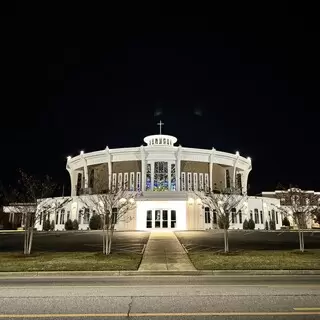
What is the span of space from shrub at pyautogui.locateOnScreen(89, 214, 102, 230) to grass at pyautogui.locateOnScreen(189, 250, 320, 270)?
2479 cm

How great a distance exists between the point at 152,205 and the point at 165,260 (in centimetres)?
2371

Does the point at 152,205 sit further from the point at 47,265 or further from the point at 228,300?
the point at 228,300

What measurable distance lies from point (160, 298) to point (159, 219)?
101ft

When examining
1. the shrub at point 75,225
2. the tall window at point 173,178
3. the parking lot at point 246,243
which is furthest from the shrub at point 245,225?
the shrub at point 75,225

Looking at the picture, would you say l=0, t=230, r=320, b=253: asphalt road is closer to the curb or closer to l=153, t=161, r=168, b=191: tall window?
the curb

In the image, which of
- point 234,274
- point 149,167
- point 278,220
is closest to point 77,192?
point 149,167

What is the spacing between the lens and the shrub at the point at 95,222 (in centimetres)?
3891

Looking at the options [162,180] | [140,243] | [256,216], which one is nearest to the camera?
[140,243]

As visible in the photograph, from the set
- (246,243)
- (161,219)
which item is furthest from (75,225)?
(246,243)

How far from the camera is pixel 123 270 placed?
12.1m

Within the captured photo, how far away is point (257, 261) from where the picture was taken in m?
13.9

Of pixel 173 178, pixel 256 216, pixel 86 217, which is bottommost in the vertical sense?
pixel 86 217

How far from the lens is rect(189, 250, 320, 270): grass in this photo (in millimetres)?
12500

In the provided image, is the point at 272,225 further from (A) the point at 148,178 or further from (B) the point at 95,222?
(B) the point at 95,222
